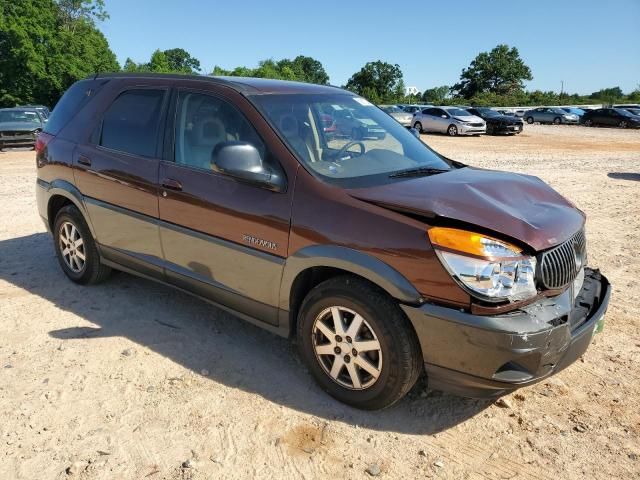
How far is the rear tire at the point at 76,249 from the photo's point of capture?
4.66 meters

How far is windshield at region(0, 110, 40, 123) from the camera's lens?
17.7 metres

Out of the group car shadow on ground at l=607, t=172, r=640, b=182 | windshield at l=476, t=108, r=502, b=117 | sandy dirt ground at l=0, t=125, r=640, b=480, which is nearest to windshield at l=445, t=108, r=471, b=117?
windshield at l=476, t=108, r=502, b=117

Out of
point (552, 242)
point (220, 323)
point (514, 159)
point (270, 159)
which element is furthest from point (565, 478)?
point (514, 159)

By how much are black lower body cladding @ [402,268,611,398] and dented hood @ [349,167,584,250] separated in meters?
0.38

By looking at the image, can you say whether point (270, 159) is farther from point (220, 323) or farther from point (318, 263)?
point (220, 323)

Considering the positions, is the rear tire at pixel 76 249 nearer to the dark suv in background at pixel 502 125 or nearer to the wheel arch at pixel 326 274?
the wheel arch at pixel 326 274

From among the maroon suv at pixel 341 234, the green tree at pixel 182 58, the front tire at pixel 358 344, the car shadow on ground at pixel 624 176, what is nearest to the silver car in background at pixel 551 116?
the car shadow on ground at pixel 624 176

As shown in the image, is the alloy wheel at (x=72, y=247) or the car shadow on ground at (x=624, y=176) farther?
the car shadow on ground at (x=624, y=176)

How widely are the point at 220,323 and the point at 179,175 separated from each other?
1.23 metres

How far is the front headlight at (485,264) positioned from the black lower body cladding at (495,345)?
4.2 inches

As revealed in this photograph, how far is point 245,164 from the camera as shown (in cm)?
310

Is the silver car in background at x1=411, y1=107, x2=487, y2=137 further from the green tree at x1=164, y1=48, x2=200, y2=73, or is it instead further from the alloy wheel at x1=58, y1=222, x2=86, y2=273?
the green tree at x1=164, y1=48, x2=200, y2=73

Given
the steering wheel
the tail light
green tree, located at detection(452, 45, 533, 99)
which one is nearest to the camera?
the steering wheel

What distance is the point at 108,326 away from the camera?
410cm
